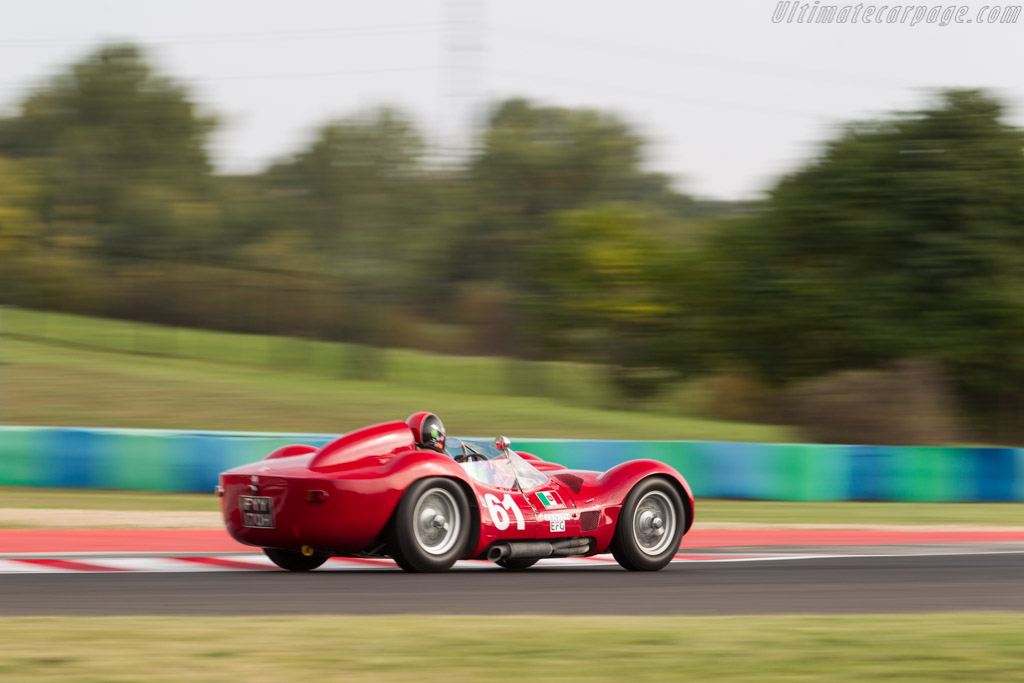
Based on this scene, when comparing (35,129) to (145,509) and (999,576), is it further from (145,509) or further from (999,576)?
(999,576)

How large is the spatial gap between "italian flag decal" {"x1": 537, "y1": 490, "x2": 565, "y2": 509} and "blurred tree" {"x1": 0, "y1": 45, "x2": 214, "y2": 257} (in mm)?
34881

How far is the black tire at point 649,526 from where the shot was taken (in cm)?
811

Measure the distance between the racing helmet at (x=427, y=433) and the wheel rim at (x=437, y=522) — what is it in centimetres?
31

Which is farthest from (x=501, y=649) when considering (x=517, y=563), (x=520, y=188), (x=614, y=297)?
(x=520, y=188)

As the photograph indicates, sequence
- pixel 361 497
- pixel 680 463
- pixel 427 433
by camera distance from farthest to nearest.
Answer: pixel 680 463
pixel 427 433
pixel 361 497

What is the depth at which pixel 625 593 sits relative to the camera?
707 cm

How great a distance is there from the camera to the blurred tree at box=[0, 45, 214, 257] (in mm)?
43281

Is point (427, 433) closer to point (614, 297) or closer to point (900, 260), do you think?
point (900, 260)

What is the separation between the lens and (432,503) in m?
7.33

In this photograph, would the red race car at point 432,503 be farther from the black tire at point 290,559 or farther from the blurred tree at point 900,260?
the blurred tree at point 900,260

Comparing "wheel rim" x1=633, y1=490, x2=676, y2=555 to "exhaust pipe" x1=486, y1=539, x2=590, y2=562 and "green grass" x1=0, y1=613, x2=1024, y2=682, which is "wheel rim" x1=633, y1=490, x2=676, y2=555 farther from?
"green grass" x1=0, y1=613, x2=1024, y2=682

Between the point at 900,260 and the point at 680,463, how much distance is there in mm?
12471

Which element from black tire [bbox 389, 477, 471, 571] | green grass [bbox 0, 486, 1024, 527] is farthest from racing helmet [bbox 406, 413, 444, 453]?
green grass [bbox 0, 486, 1024, 527]

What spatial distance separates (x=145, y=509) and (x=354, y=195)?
80.3 feet
